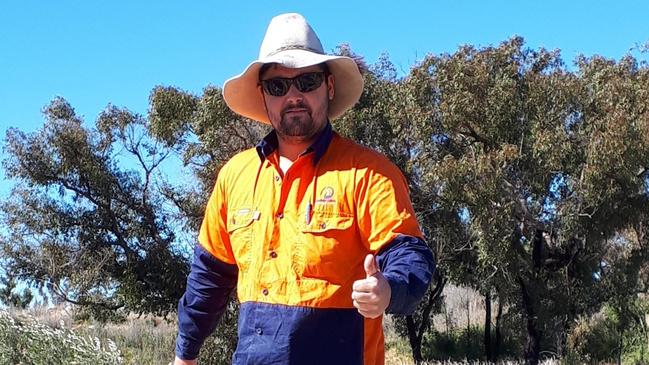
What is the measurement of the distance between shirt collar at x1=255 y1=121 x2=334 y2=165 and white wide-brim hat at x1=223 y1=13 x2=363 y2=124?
0.20 metres

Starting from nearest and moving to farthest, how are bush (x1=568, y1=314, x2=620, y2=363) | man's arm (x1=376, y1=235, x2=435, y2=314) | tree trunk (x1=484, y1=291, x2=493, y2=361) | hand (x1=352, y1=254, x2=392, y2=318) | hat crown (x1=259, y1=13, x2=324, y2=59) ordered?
hand (x1=352, y1=254, x2=392, y2=318), man's arm (x1=376, y1=235, x2=435, y2=314), hat crown (x1=259, y1=13, x2=324, y2=59), bush (x1=568, y1=314, x2=620, y2=363), tree trunk (x1=484, y1=291, x2=493, y2=361)

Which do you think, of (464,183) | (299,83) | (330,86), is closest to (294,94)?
(299,83)

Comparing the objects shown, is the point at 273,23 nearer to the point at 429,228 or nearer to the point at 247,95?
the point at 247,95

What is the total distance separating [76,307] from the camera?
16.9 m

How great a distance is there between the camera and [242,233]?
8.25ft

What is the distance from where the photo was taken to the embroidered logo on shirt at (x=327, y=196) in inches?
91.8

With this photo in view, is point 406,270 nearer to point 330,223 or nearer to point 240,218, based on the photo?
point 330,223

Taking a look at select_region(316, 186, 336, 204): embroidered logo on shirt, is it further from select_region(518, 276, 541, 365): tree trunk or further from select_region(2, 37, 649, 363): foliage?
select_region(518, 276, 541, 365): tree trunk

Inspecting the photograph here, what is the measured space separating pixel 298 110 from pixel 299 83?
83mm

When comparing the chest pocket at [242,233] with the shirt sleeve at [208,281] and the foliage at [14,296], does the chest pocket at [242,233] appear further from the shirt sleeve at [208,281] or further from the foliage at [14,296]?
the foliage at [14,296]

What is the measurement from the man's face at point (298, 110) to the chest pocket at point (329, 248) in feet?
1.03

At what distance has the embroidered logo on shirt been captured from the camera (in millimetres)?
2330

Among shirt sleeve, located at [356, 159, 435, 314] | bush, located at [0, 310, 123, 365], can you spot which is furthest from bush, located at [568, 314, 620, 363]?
shirt sleeve, located at [356, 159, 435, 314]

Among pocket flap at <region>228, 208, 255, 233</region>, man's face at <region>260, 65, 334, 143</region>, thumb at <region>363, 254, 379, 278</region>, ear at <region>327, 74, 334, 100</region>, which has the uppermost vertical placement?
ear at <region>327, 74, 334, 100</region>
